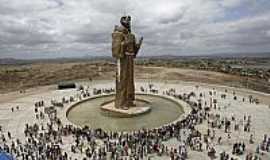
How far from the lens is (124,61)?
104 ft

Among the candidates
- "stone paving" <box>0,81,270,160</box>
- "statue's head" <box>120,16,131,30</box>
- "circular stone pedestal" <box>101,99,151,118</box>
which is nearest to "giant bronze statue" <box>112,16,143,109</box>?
"statue's head" <box>120,16,131,30</box>

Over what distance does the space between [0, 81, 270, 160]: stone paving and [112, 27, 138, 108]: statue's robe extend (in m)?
6.48

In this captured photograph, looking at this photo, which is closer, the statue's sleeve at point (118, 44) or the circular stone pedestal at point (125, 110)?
the circular stone pedestal at point (125, 110)

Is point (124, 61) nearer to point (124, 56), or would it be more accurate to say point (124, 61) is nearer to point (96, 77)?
point (124, 56)

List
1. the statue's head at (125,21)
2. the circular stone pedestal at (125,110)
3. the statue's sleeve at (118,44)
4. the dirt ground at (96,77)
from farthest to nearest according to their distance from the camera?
1. the dirt ground at (96,77)
2. the statue's head at (125,21)
3. the statue's sleeve at (118,44)
4. the circular stone pedestal at (125,110)

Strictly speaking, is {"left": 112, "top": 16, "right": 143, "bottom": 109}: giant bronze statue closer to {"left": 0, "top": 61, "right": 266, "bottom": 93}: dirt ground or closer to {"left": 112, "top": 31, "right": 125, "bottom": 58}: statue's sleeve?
{"left": 112, "top": 31, "right": 125, "bottom": 58}: statue's sleeve

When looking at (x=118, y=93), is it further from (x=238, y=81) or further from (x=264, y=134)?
(x=238, y=81)

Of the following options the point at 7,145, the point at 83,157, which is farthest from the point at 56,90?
the point at 83,157

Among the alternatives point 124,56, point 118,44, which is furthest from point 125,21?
point 124,56

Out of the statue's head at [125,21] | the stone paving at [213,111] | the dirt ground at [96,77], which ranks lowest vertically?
the stone paving at [213,111]

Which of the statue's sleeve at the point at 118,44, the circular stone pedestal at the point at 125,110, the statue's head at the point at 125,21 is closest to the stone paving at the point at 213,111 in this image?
the circular stone pedestal at the point at 125,110

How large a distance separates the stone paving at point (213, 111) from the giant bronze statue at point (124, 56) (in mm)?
6518

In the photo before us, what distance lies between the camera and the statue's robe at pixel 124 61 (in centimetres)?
3109

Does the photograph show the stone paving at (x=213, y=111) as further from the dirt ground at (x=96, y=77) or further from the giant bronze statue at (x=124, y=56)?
the dirt ground at (x=96, y=77)
